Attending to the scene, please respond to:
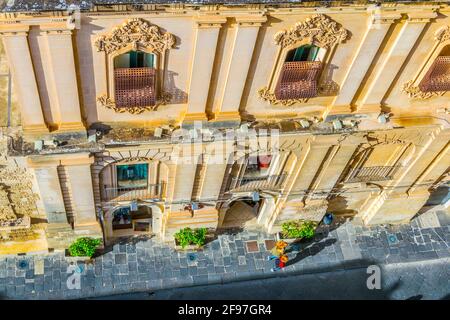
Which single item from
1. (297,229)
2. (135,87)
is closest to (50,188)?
(135,87)

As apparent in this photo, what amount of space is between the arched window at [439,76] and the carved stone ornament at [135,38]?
11660 mm

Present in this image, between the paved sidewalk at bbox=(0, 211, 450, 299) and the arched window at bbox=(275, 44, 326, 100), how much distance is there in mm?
12561

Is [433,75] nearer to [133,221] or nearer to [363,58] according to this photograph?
[363,58]

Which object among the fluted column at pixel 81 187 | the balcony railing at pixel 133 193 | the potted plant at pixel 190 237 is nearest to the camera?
the fluted column at pixel 81 187

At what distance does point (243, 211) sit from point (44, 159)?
13409 mm

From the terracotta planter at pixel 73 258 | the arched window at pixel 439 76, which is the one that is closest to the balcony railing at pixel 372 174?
the arched window at pixel 439 76

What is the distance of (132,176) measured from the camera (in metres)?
29.5

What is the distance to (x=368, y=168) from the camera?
32.1 meters

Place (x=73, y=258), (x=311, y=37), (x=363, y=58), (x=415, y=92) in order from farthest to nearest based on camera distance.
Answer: (x=73, y=258) → (x=415, y=92) → (x=363, y=58) → (x=311, y=37)

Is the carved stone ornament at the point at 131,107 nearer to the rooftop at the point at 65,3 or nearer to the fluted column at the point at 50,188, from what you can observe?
the fluted column at the point at 50,188

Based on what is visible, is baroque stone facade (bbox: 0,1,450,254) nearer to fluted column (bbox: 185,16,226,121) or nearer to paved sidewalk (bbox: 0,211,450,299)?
fluted column (bbox: 185,16,226,121)

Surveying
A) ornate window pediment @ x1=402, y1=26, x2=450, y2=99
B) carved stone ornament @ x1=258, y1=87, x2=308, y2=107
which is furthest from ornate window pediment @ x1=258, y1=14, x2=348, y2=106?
ornate window pediment @ x1=402, y1=26, x2=450, y2=99

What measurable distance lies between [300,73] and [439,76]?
6.83m

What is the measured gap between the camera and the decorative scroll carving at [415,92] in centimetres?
Answer: 2694
